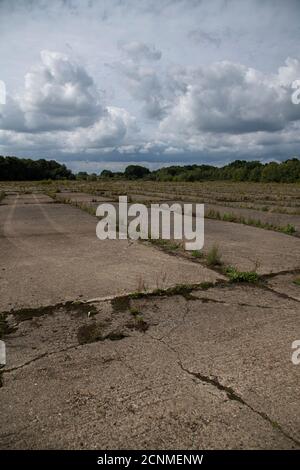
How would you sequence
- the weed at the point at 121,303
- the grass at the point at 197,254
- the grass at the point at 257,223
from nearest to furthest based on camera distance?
the weed at the point at 121,303, the grass at the point at 197,254, the grass at the point at 257,223

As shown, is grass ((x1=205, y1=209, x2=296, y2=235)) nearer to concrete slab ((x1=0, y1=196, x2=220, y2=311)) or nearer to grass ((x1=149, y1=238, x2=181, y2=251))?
grass ((x1=149, y1=238, x2=181, y2=251))

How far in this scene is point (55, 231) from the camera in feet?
33.6

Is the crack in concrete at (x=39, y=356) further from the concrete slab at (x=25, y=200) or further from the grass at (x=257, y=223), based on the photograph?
the concrete slab at (x=25, y=200)

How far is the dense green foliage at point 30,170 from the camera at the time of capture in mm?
94625

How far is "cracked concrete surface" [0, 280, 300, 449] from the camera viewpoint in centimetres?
233

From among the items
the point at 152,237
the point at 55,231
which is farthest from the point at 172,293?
the point at 55,231

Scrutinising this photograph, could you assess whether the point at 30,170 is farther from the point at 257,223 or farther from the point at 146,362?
the point at 146,362

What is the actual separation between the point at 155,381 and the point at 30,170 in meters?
106

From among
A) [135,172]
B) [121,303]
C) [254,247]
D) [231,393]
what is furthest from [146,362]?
[135,172]

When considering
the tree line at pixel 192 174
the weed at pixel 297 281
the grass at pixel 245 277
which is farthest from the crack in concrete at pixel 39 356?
the tree line at pixel 192 174

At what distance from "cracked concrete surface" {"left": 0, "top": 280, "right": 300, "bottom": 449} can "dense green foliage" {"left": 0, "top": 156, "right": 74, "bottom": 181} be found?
98002mm

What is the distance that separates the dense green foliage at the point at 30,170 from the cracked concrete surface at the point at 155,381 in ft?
322

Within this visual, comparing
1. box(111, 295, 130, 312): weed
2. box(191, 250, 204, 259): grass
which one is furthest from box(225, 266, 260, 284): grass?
box(111, 295, 130, 312): weed

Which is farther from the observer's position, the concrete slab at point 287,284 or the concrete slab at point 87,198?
the concrete slab at point 87,198
